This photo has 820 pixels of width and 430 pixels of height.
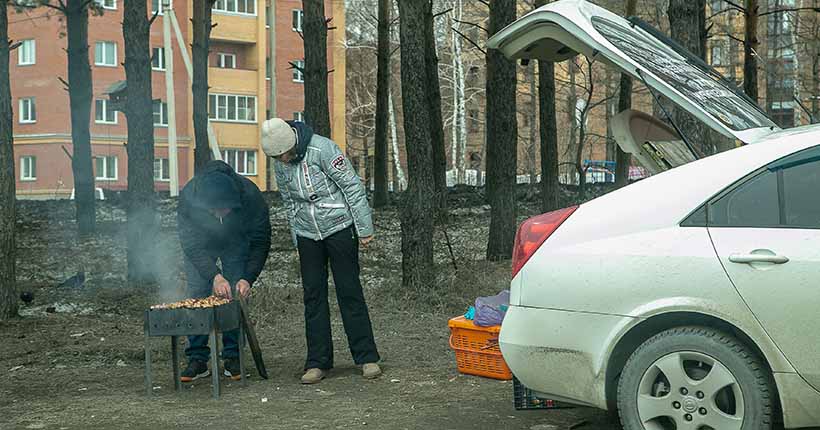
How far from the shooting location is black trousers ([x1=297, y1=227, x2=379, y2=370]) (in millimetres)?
8289

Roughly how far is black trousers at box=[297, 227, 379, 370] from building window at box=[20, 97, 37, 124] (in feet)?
179

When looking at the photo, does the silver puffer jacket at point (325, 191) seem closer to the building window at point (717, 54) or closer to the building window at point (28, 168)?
the building window at point (717, 54)

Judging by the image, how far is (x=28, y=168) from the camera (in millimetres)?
59438

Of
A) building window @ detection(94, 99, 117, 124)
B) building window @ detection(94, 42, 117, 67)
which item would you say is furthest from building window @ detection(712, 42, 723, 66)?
building window @ detection(94, 99, 117, 124)

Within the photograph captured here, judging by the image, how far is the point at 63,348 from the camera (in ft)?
33.5

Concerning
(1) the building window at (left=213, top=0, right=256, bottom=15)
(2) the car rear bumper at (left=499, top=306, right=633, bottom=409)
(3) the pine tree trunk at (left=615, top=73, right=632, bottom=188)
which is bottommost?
(2) the car rear bumper at (left=499, top=306, right=633, bottom=409)

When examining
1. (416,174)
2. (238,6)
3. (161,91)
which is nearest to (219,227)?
(416,174)

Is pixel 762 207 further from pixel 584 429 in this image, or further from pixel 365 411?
pixel 365 411

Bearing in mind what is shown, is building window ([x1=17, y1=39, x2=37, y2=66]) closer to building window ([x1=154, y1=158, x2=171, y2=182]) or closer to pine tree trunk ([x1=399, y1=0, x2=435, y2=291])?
building window ([x1=154, y1=158, x2=171, y2=182])

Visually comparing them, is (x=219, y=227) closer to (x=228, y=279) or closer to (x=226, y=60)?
(x=228, y=279)

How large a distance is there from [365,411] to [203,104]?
18.1m

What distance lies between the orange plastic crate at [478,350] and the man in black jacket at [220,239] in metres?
1.69

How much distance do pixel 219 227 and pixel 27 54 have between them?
55338 millimetres

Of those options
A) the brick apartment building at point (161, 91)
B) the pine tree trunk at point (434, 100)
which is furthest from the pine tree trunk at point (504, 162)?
the brick apartment building at point (161, 91)
